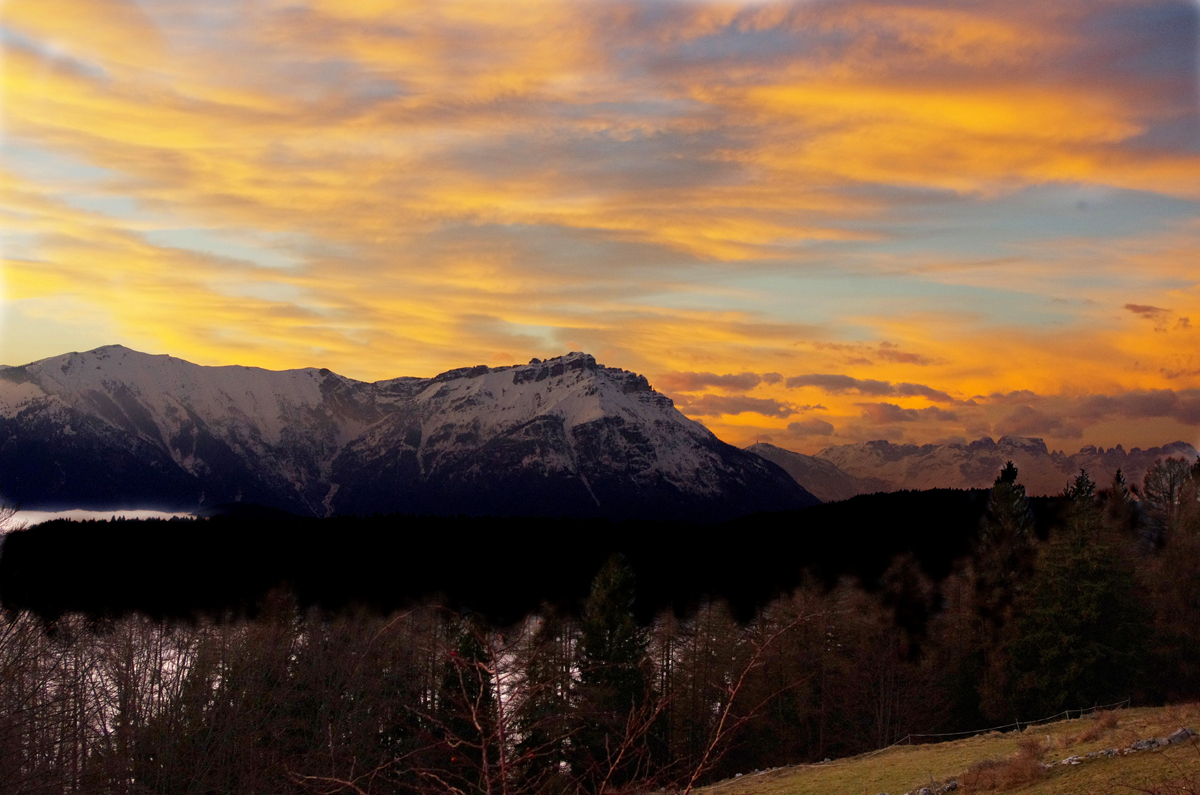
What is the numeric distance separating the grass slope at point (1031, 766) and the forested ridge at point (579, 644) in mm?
4680

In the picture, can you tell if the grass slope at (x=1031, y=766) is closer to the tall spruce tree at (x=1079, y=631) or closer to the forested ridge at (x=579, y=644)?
the forested ridge at (x=579, y=644)

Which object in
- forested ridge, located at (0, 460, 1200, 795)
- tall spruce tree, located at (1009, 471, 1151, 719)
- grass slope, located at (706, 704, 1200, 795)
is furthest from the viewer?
tall spruce tree, located at (1009, 471, 1151, 719)

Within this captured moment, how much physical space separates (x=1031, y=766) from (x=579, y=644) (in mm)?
26537

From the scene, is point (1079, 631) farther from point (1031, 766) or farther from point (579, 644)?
point (1031, 766)

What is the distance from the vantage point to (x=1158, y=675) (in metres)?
63.9

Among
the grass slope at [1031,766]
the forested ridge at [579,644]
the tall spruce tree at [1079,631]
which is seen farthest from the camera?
the tall spruce tree at [1079,631]

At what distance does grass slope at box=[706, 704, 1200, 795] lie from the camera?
25.5 metres

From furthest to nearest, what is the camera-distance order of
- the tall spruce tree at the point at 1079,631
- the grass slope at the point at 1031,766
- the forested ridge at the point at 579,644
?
1. the tall spruce tree at the point at 1079,631
2. the forested ridge at the point at 579,644
3. the grass slope at the point at 1031,766

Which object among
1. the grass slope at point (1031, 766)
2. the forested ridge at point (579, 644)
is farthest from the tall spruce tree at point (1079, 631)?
the grass slope at point (1031, 766)

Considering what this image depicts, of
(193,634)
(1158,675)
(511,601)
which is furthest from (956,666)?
(511,601)

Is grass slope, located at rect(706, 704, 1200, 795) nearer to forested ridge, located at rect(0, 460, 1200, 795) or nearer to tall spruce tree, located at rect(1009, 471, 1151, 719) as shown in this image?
forested ridge, located at rect(0, 460, 1200, 795)

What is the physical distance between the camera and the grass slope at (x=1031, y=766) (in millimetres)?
25516

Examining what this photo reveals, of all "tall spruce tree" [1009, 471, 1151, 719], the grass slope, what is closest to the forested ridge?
"tall spruce tree" [1009, 471, 1151, 719]

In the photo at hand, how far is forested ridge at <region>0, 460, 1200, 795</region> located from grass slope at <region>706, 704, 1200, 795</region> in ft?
15.4
